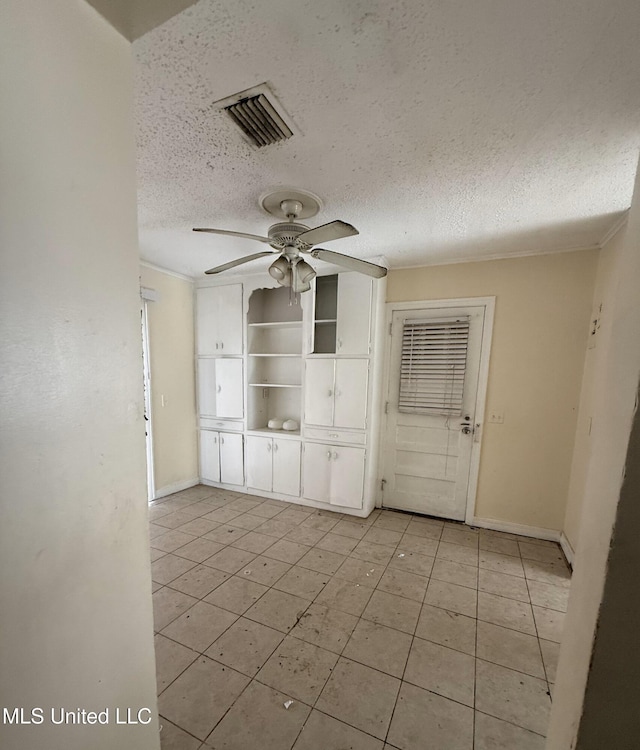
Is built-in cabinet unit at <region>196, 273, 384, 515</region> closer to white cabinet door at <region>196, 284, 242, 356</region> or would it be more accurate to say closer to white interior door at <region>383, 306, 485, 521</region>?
white cabinet door at <region>196, 284, 242, 356</region>

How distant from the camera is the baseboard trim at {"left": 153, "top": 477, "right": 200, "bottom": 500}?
3.36 m

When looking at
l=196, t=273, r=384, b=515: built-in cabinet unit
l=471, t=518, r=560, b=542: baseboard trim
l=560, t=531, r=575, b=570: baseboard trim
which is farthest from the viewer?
l=196, t=273, r=384, b=515: built-in cabinet unit

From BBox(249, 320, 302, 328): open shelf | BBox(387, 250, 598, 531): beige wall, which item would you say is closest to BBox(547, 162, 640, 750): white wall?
BBox(387, 250, 598, 531): beige wall

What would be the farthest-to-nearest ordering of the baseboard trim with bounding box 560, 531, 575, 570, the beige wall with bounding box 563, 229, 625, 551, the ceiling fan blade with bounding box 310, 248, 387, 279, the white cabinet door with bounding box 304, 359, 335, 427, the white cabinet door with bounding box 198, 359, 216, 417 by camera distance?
1. the white cabinet door with bounding box 198, 359, 216, 417
2. the white cabinet door with bounding box 304, 359, 335, 427
3. the baseboard trim with bounding box 560, 531, 575, 570
4. the beige wall with bounding box 563, 229, 625, 551
5. the ceiling fan blade with bounding box 310, 248, 387, 279

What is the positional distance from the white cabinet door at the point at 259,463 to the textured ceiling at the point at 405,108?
2.33m

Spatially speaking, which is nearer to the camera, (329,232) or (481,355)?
(329,232)

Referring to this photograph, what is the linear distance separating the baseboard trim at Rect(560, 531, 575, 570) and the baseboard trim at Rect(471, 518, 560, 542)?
85 millimetres

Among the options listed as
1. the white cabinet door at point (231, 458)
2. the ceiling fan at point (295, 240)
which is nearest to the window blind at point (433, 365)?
the ceiling fan at point (295, 240)

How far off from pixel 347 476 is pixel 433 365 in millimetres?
1403

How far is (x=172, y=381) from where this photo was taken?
3.47m

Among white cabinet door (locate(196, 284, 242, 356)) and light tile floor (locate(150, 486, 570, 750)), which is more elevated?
white cabinet door (locate(196, 284, 242, 356))

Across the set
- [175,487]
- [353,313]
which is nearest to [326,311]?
[353,313]

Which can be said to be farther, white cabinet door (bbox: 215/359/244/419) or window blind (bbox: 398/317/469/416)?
white cabinet door (bbox: 215/359/244/419)

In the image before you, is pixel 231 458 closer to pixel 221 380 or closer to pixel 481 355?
pixel 221 380
